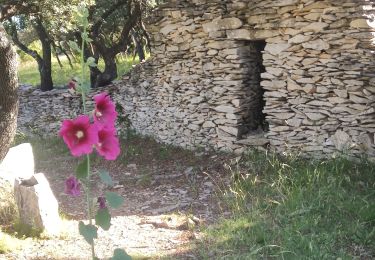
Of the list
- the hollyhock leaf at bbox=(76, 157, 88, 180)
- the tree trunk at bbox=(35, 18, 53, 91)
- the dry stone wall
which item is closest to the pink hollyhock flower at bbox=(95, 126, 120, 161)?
the hollyhock leaf at bbox=(76, 157, 88, 180)

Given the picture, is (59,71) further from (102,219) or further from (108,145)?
(108,145)

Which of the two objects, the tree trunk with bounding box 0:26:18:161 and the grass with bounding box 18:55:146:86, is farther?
the grass with bounding box 18:55:146:86

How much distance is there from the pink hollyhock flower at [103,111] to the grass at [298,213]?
199 centimetres

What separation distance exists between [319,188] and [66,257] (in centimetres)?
279

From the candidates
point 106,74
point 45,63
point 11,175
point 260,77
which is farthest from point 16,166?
point 45,63

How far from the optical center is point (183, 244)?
14.7 ft

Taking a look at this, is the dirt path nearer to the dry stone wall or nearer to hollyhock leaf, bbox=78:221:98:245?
the dry stone wall

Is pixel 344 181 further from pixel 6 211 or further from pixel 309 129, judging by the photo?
pixel 6 211

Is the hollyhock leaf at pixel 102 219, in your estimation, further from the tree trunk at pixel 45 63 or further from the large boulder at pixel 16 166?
the tree trunk at pixel 45 63

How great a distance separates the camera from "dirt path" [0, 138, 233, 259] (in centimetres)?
446

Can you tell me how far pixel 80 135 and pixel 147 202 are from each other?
378 centimetres

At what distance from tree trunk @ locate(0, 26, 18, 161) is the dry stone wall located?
3.42 metres

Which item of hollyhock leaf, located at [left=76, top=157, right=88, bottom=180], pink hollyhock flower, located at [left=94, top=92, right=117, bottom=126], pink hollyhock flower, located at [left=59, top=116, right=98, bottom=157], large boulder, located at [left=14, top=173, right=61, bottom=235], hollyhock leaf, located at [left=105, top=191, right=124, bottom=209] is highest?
pink hollyhock flower, located at [left=94, top=92, right=117, bottom=126]

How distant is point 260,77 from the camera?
287 inches
